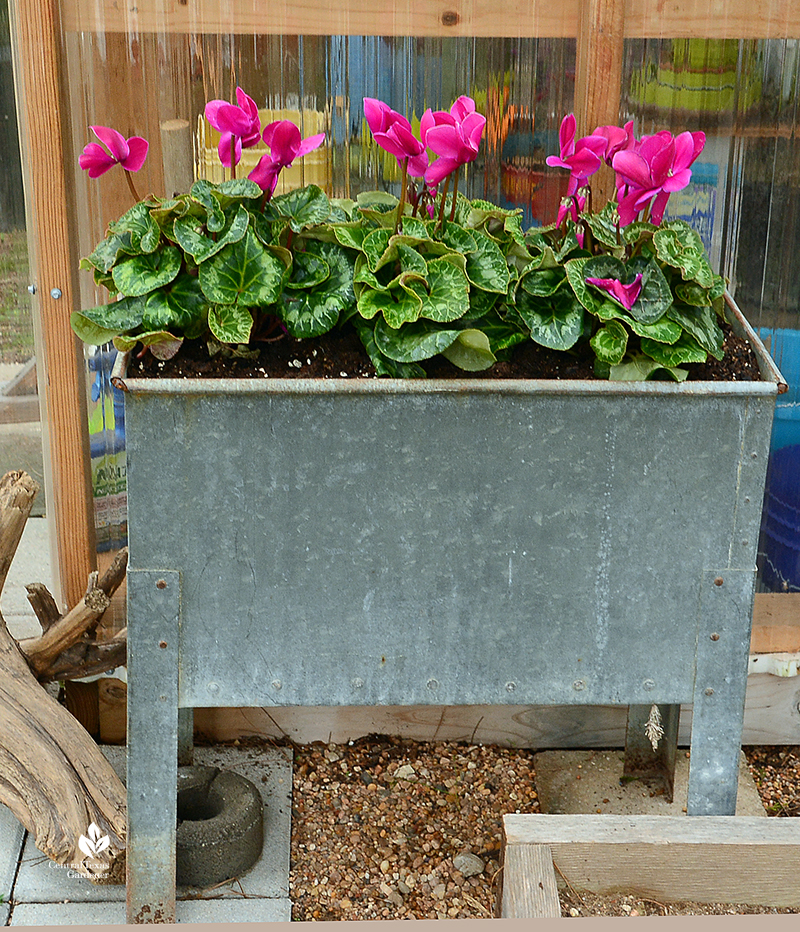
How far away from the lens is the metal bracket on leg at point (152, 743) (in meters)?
1.72

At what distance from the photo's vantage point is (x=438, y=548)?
5.67 ft

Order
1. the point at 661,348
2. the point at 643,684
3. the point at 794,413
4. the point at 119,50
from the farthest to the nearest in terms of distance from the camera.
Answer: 1. the point at 794,413
2. the point at 119,50
3. the point at 643,684
4. the point at 661,348

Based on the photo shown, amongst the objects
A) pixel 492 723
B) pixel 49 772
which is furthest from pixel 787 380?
pixel 49 772

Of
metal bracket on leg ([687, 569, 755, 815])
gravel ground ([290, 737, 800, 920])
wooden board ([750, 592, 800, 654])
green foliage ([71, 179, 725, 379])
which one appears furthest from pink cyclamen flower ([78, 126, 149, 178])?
wooden board ([750, 592, 800, 654])

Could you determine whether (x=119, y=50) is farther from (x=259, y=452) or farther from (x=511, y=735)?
(x=511, y=735)

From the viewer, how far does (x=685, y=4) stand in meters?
2.09

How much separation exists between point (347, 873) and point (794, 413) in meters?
1.36

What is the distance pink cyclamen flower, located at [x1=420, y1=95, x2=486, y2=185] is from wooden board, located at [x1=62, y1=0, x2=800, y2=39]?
0.52m

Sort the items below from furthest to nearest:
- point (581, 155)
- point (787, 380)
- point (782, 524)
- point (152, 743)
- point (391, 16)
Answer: point (782, 524), point (787, 380), point (391, 16), point (152, 743), point (581, 155)

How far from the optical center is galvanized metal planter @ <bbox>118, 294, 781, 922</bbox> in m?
1.66

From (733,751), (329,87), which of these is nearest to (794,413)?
(733,751)

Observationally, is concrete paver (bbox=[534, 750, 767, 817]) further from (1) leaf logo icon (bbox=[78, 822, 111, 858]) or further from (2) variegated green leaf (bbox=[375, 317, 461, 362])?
(2) variegated green leaf (bbox=[375, 317, 461, 362])

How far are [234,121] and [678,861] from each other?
1.36 metres

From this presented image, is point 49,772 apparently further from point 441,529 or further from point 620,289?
point 620,289
